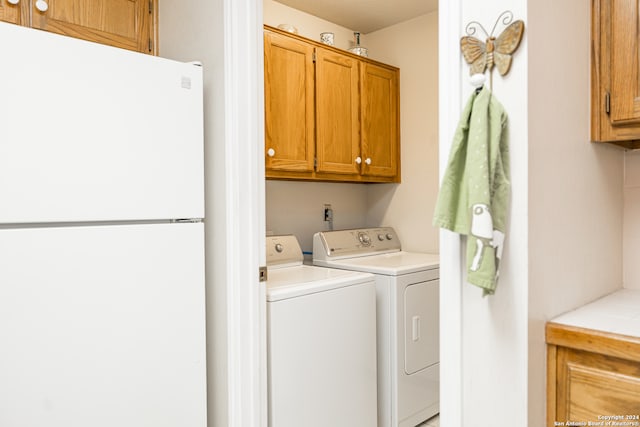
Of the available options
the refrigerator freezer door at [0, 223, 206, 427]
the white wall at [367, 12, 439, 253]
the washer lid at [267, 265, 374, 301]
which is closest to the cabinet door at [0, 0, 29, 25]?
the refrigerator freezer door at [0, 223, 206, 427]

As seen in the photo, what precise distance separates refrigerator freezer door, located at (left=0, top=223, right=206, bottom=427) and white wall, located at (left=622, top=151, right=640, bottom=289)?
150cm

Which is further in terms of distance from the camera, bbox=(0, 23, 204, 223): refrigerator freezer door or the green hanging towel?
bbox=(0, 23, 204, 223): refrigerator freezer door

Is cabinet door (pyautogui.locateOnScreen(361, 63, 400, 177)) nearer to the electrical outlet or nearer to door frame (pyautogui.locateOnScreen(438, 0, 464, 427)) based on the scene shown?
the electrical outlet

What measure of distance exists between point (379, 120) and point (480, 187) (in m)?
2.25

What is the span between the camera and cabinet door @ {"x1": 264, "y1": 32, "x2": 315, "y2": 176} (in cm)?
243

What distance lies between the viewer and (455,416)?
3.52ft

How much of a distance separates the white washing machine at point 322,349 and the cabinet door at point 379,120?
107 centimetres

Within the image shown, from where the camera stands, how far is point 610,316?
115 cm

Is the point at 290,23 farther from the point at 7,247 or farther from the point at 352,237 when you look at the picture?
the point at 7,247

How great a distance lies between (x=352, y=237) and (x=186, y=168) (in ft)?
5.03

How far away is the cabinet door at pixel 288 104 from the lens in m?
2.43

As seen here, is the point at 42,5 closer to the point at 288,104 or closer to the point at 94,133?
the point at 94,133

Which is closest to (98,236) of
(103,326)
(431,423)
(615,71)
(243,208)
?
(103,326)

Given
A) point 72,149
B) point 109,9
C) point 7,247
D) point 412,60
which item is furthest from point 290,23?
point 7,247
